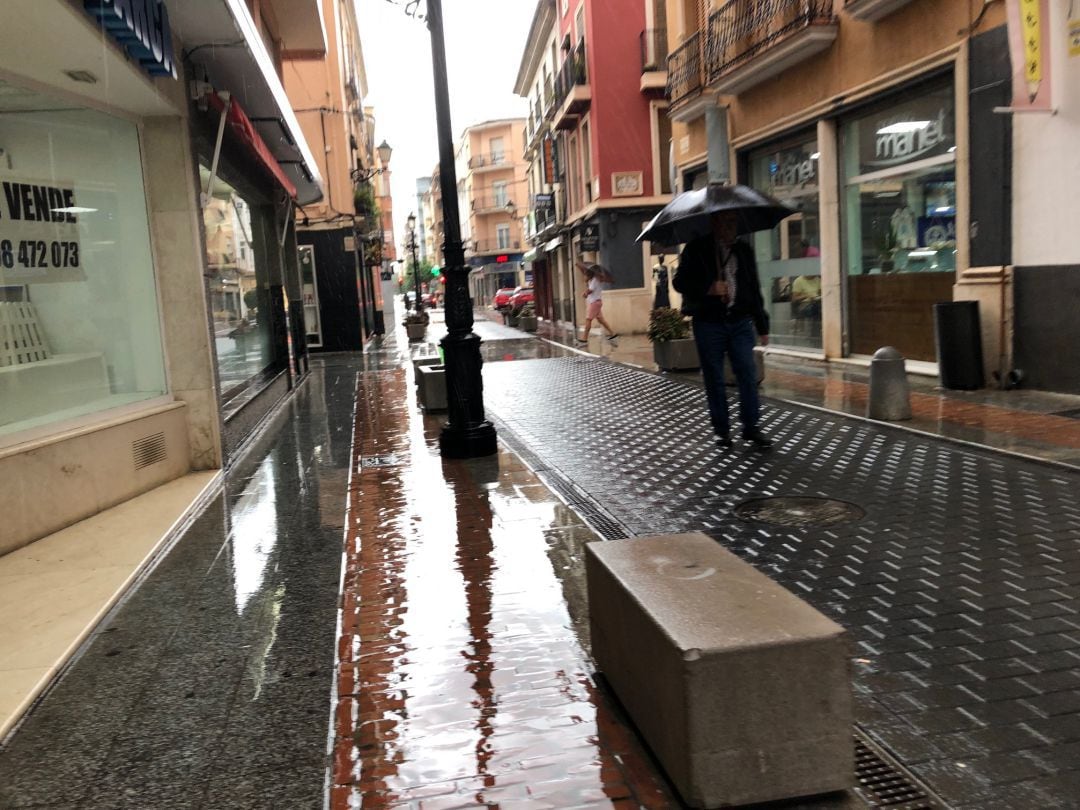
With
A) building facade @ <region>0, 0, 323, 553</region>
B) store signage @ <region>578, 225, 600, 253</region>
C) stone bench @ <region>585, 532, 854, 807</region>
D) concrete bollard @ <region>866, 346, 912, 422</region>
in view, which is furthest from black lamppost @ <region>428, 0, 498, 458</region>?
store signage @ <region>578, 225, 600, 253</region>

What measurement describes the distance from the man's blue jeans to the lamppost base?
6.44ft

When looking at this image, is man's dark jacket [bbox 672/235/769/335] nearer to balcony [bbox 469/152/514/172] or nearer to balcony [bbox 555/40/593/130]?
balcony [bbox 555/40/593/130]

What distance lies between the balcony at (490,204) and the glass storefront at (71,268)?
7208cm

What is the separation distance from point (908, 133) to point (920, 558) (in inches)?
350

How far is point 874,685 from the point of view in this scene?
10.9ft

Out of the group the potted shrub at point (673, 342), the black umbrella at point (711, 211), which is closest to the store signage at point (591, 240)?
the potted shrub at point (673, 342)

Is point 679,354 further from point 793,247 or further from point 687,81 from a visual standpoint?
point 687,81

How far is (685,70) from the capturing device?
1812cm

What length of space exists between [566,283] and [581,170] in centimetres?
457

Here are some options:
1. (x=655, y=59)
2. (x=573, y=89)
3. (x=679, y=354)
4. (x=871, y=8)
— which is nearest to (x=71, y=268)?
(x=679, y=354)

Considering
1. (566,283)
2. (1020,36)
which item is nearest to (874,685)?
(1020,36)

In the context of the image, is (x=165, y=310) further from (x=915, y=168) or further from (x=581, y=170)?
(x=581, y=170)

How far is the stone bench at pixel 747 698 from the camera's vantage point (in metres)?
2.52

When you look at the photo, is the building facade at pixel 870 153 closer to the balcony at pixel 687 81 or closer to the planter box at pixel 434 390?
the balcony at pixel 687 81
